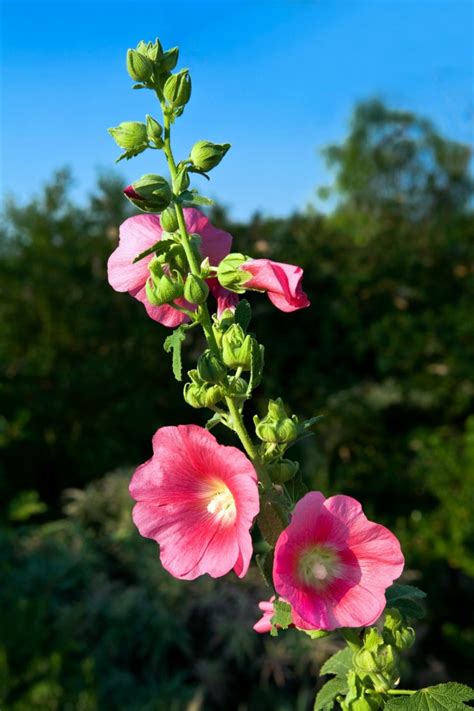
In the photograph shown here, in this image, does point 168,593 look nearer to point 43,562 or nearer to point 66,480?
point 43,562

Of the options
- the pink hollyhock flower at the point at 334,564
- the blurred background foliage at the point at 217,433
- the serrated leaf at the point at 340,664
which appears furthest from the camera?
the blurred background foliage at the point at 217,433

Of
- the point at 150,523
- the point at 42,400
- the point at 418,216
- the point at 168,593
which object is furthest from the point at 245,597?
the point at 418,216

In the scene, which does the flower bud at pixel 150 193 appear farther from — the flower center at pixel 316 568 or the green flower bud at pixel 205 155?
the flower center at pixel 316 568

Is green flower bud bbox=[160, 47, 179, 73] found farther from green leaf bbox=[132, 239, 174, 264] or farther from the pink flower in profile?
the pink flower in profile

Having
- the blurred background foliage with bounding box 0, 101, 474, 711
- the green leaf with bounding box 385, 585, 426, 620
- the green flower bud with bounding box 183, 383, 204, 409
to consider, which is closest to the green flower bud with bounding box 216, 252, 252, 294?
the green flower bud with bounding box 183, 383, 204, 409

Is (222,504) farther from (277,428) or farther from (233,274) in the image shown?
(233,274)

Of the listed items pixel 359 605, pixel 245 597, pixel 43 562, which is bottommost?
pixel 245 597

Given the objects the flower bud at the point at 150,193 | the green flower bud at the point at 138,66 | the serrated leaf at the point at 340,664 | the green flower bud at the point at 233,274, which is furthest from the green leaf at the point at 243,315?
the serrated leaf at the point at 340,664
